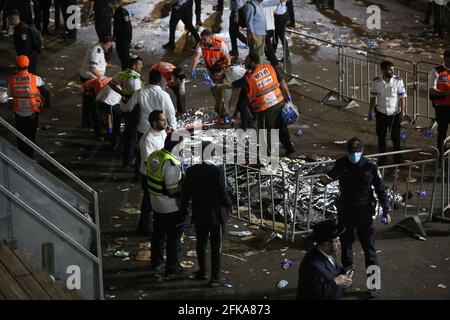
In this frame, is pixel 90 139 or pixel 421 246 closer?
pixel 421 246

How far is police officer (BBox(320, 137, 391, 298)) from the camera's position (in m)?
9.92

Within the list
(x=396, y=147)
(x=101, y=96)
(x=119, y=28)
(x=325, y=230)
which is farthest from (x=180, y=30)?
(x=325, y=230)

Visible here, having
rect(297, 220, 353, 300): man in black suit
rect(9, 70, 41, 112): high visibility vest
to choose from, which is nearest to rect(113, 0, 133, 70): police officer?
rect(9, 70, 41, 112): high visibility vest

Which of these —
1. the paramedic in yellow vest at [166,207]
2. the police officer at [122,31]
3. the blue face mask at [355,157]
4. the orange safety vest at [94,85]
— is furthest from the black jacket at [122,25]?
the blue face mask at [355,157]

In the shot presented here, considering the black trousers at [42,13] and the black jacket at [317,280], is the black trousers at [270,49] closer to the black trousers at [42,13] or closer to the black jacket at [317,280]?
the black trousers at [42,13]

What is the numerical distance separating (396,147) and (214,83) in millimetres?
3435

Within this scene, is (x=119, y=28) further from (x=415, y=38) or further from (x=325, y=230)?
(x=325, y=230)

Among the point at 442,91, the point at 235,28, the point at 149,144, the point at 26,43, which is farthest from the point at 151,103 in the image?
the point at 235,28

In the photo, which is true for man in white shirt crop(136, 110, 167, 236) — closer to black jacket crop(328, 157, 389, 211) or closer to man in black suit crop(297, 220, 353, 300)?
black jacket crop(328, 157, 389, 211)

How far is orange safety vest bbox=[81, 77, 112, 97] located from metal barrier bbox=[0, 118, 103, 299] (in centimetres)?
503

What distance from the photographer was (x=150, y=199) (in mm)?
10688

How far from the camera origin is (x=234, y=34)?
18547mm

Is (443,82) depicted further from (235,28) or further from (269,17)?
(235,28)
